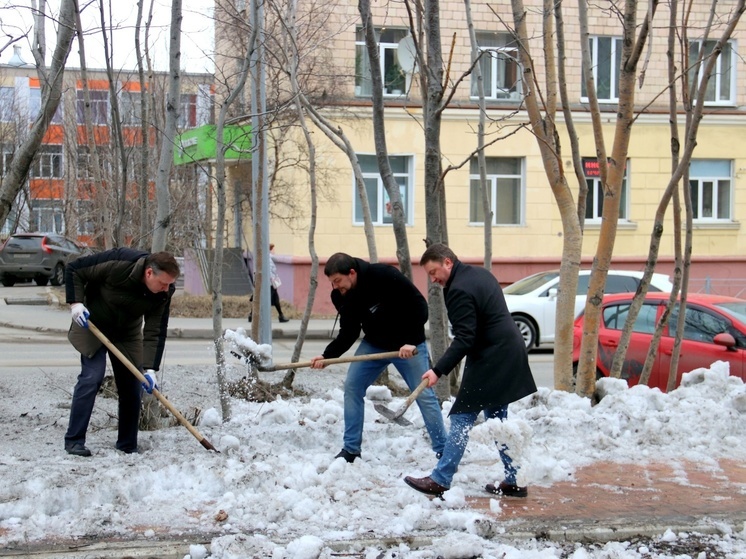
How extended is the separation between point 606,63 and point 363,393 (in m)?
17.8

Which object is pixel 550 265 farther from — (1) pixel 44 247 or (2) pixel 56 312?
(1) pixel 44 247

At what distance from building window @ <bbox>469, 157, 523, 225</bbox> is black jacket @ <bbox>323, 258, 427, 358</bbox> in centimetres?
1577

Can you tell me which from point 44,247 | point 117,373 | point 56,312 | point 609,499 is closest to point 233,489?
point 117,373

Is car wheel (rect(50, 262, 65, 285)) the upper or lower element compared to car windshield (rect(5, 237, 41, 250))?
lower

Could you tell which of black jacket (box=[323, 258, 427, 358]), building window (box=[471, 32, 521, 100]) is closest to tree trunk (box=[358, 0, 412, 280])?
black jacket (box=[323, 258, 427, 358])

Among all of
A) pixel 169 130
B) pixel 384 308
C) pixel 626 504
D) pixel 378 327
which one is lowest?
pixel 626 504

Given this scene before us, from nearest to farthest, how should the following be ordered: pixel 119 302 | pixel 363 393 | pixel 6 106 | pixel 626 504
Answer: pixel 626 504 < pixel 119 302 < pixel 363 393 < pixel 6 106

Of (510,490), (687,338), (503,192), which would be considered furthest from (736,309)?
(503,192)

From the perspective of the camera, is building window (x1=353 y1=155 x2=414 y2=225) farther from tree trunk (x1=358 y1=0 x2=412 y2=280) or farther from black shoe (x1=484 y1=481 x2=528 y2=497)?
black shoe (x1=484 y1=481 x2=528 y2=497)

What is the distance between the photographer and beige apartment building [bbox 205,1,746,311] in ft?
68.2

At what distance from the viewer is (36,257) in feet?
98.5

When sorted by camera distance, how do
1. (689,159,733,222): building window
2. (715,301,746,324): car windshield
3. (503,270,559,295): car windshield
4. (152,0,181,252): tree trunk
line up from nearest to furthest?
1. (152,0,181,252): tree trunk
2. (715,301,746,324): car windshield
3. (503,270,559,295): car windshield
4. (689,159,733,222): building window

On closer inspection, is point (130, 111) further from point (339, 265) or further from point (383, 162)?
point (339, 265)

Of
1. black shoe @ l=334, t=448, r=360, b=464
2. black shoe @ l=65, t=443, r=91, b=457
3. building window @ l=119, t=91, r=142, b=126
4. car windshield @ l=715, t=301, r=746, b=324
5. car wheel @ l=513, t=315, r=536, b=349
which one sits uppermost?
building window @ l=119, t=91, r=142, b=126
